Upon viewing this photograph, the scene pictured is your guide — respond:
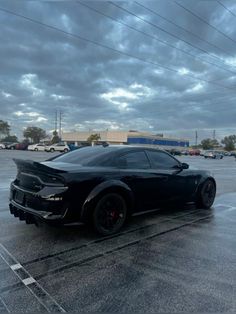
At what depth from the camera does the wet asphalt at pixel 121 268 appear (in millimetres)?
2810

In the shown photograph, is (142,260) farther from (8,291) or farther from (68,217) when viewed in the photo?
(8,291)

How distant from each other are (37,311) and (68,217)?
1710 mm

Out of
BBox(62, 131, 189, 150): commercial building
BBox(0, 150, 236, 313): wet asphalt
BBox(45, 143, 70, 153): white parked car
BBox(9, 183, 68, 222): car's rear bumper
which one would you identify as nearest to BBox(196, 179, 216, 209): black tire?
BBox(0, 150, 236, 313): wet asphalt

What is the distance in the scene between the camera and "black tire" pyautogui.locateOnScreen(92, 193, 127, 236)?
15.0 ft

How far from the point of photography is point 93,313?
2.64 metres

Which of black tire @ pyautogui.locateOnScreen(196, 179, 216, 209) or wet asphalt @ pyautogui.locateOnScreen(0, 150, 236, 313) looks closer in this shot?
wet asphalt @ pyautogui.locateOnScreen(0, 150, 236, 313)

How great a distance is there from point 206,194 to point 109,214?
3.19m

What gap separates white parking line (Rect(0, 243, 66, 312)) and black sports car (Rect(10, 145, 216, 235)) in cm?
70

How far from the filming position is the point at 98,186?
179 inches

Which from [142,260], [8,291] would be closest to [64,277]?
[8,291]

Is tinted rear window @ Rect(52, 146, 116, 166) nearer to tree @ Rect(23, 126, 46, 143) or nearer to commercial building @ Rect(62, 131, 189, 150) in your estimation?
commercial building @ Rect(62, 131, 189, 150)

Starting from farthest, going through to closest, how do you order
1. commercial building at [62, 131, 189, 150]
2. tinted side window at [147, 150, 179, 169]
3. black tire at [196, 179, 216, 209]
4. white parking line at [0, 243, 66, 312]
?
commercial building at [62, 131, 189, 150], black tire at [196, 179, 216, 209], tinted side window at [147, 150, 179, 169], white parking line at [0, 243, 66, 312]

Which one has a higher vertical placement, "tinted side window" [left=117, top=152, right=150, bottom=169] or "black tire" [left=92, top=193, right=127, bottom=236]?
"tinted side window" [left=117, top=152, right=150, bottom=169]

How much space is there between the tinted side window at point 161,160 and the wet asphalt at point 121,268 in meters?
1.17
